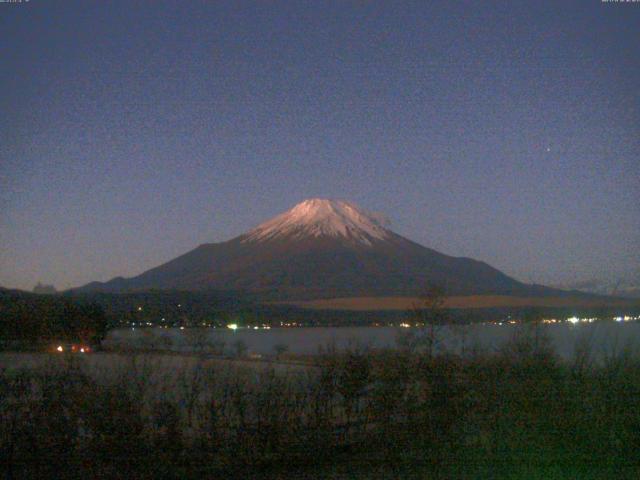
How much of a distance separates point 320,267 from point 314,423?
237 ft

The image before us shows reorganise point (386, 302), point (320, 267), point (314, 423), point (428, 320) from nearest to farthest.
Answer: point (314, 423)
point (428, 320)
point (386, 302)
point (320, 267)

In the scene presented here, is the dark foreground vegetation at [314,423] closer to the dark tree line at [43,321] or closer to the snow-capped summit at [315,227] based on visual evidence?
the dark tree line at [43,321]

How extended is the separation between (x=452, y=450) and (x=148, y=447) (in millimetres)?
3599

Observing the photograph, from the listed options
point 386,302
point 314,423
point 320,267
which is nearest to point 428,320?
point 314,423

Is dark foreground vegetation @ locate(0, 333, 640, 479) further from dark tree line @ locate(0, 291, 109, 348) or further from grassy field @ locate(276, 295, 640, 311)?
grassy field @ locate(276, 295, 640, 311)

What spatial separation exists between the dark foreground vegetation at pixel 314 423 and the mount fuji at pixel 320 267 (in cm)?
5177

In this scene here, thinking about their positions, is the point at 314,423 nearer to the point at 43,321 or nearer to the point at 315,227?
the point at 43,321

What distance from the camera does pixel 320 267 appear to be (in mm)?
83250

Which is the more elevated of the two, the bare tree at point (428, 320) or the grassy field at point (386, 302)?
the grassy field at point (386, 302)

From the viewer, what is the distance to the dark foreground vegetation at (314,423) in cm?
878

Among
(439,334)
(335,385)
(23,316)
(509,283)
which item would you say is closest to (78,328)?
(23,316)

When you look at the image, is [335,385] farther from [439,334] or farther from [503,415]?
[439,334]

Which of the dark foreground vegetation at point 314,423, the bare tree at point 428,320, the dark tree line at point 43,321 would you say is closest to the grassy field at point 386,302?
the dark tree line at point 43,321

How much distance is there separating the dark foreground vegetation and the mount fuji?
51774mm
